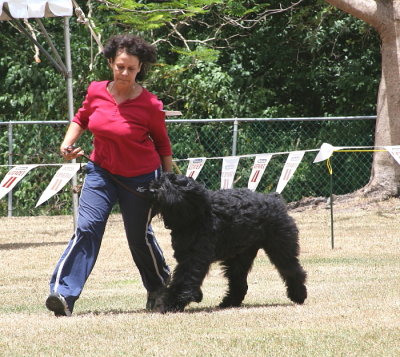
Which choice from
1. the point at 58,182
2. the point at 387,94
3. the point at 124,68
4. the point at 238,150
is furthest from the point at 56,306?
the point at 387,94

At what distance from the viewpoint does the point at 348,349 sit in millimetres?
4961

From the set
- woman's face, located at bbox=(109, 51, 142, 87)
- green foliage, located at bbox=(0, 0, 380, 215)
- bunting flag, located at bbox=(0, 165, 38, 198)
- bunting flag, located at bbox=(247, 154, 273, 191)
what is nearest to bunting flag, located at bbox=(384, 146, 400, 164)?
bunting flag, located at bbox=(247, 154, 273, 191)

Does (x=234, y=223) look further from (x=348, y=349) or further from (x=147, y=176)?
(x=348, y=349)

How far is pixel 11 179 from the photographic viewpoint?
38.0 feet

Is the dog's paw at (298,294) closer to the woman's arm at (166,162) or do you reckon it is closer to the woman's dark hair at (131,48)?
the woman's arm at (166,162)

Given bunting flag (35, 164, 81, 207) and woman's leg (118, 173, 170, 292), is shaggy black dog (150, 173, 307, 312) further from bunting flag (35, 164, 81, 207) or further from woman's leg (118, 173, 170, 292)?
bunting flag (35, 164, 81, 207)

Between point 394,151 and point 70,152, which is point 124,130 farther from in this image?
point 394,151

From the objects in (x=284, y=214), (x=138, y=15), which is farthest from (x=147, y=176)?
(x=138, y=15)

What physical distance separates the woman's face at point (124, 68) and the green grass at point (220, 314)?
1645mm

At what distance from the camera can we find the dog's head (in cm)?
639

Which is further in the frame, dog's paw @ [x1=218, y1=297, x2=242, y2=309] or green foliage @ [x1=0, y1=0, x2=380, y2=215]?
green foliage @ [x1=0, y1=0, x2=380, y2=215]

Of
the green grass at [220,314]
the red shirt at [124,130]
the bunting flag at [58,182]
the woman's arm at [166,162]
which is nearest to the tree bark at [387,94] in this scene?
the green grass at [220,314]

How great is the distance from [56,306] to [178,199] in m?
1.14

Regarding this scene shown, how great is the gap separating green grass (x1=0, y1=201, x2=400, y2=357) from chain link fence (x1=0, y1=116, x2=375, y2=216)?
3.82 m
